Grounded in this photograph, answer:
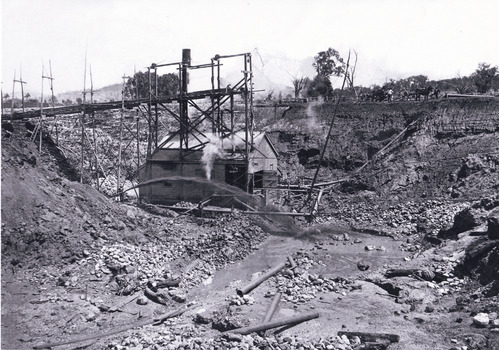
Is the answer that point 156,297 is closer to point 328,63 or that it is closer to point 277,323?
point 277,323

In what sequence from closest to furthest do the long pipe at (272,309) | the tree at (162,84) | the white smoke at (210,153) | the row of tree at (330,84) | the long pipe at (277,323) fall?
the long pipe at (277,323), the long pipe at (272,309), the white smoke at (210,153), the row of tree at (330,84), the tree at (162,84)

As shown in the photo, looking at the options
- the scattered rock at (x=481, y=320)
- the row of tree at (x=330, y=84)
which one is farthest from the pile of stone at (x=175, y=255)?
the row of tree at (x=330, y=84)

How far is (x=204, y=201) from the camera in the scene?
22969mm

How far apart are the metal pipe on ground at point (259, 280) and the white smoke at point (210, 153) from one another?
9876 mm

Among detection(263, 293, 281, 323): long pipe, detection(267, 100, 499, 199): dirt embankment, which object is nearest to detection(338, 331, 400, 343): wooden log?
detection(263, 293, 281, 323): long pipe

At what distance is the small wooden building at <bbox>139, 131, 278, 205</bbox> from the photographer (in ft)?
79.7

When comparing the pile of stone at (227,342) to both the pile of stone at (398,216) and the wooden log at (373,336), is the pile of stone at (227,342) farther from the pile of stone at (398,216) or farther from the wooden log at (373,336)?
the pile of stone at (398,216)

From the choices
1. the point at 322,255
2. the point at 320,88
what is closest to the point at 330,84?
the point at 320,88

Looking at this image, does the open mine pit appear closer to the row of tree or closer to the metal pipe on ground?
the metal pipe on ground

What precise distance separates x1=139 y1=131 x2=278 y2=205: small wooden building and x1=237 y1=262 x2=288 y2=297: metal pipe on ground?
842cm

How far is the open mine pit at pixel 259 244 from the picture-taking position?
1105cm

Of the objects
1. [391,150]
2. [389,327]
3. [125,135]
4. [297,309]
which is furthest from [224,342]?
[125,135]

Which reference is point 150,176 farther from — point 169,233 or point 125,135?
point 125,135

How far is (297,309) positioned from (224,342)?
2.80 m
